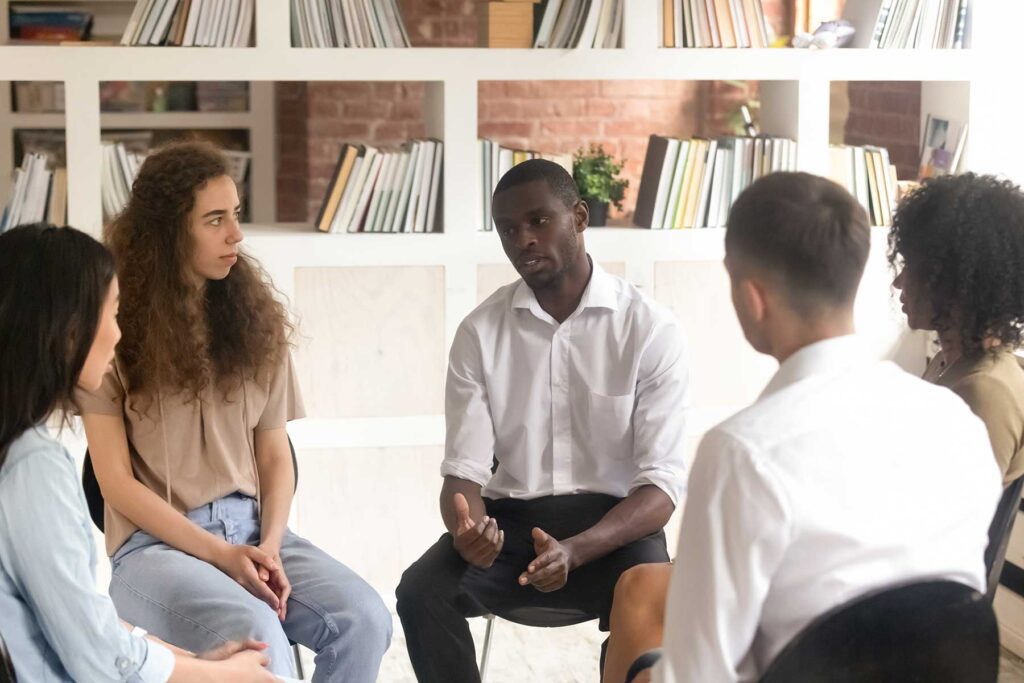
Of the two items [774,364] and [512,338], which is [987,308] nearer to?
[512,338]

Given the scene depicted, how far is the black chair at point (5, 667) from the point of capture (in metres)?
1.65

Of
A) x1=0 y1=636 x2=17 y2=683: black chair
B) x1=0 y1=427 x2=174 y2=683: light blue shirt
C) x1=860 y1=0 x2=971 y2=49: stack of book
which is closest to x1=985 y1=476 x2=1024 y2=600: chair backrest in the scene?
x1=0 y1=427 x2=174 y2=683: light blue shirt

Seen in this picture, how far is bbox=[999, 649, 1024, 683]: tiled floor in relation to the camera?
3227 mm

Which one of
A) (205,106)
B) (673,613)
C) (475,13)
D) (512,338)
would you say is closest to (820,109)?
(512,338)

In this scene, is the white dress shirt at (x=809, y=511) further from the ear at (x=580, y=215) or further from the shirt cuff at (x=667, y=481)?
the ear at (x=580, y=215)

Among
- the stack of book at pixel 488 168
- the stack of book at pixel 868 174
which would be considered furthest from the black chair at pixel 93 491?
the stack of book at pixel 868 174

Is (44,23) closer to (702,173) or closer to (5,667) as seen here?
(702,173)

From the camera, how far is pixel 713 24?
3.69m

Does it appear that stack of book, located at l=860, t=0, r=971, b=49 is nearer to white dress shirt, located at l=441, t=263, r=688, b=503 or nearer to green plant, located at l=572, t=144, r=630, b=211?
green plant, located at l=572, t=144, r=630, b=211

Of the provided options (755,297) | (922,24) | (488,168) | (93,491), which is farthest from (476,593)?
(922,24)

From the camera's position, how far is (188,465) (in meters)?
2.49

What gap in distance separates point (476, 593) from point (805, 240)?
49.0 inches

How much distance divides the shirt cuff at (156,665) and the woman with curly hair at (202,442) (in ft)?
1.54

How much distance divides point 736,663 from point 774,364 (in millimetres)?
2472
